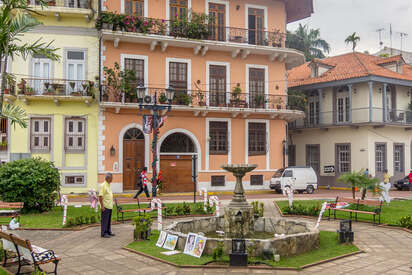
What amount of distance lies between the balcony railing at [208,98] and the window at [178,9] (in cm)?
458

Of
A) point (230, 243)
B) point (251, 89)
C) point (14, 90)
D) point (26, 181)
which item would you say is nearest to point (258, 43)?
point (251, 89)

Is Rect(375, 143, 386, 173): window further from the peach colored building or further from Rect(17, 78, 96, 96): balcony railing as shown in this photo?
Rect(17, 78, 96, 96): balcony railing

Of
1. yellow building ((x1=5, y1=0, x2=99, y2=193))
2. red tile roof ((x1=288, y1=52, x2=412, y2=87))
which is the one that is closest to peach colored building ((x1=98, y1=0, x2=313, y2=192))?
yellow building ((x1=5, y1=0, x2=99, y2=193))

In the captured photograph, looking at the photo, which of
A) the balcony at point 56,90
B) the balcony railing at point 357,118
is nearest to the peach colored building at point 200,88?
the balcony at point 56,90

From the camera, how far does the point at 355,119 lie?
2909 centimetres

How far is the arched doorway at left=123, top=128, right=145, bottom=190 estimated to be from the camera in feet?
76.3

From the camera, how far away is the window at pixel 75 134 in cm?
2269

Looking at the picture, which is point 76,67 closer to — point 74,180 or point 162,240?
point 74,180

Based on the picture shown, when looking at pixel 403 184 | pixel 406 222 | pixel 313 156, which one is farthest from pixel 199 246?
pixel 313 156

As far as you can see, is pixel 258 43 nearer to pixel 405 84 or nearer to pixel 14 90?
pixel 405 84

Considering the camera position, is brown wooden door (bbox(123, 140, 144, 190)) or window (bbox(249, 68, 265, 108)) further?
window (bbox(249, 68, 265, 108))

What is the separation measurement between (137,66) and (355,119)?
51.3ft

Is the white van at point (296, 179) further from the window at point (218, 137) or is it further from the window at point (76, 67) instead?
the window at point (76, 67)

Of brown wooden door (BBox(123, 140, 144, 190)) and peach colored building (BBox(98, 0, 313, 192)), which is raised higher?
peach colored building (BBox(98, 0, 313, 192))
